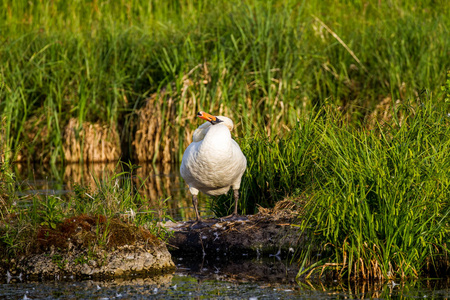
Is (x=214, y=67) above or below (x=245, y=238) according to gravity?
above

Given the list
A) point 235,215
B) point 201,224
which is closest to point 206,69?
point 235,215

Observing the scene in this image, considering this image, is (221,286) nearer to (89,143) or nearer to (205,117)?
(205,117)

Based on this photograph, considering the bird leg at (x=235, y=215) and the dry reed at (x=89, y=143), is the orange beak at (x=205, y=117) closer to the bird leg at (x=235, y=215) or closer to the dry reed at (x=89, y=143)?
the bird leg at (x=235, y=215)

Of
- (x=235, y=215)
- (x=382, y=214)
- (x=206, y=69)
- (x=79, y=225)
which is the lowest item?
(x=235, y=215)

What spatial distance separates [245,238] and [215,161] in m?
0.87

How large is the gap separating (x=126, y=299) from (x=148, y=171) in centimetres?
868

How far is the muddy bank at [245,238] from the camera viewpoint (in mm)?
7113

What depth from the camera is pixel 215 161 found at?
723cm

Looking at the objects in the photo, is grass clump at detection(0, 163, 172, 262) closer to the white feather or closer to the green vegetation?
the white feather

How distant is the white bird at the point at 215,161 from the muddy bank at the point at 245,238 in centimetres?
39

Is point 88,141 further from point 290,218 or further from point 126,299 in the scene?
point 126,299

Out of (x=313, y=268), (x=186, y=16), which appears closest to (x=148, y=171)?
(x=186, y=16)

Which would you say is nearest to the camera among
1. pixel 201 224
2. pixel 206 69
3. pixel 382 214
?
pixel 382 214

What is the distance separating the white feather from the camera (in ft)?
23.6
